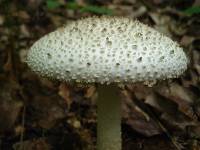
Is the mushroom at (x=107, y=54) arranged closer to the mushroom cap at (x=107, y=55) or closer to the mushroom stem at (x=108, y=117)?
the mushroom cap at (x=107, y=55)

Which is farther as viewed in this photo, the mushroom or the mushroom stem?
the mushroom stem

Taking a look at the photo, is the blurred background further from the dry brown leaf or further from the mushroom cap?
the mushroom cap

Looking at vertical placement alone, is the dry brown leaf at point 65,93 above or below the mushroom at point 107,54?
below

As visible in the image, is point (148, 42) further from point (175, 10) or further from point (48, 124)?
point (175, 10)

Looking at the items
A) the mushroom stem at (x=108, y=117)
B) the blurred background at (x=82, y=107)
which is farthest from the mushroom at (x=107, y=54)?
the blurred background at (x=82, y=107)

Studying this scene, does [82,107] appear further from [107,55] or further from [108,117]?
[107,55]

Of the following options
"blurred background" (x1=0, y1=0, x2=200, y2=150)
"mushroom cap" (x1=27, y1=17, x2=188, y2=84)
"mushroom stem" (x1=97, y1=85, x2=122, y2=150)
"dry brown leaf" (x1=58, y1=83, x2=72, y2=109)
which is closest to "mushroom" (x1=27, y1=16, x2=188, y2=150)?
"mushroom cap" (x1=27, y1=17, x2=188, y2=84)
